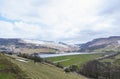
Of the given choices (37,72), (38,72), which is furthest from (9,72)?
(38,72)

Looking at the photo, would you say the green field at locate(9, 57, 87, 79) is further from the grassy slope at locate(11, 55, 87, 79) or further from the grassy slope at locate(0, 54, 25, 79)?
the grassy slope at locate(0, 54, 25, 79)

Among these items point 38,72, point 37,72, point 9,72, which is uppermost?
point 9,72

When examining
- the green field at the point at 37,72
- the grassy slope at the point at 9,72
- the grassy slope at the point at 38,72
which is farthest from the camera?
the grassy slope at the point at 38,72

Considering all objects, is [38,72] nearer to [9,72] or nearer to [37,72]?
[37,72]

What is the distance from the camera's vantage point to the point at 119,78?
199m

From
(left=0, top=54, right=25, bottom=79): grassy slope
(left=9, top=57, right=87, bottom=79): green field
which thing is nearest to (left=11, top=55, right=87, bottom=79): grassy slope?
(left=9, top=57, right=87, bottom=79): green field

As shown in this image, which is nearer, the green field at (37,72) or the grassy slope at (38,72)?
the green field at (37,72)

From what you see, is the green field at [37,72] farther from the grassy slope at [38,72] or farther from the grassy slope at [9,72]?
the grassy slope at [9,72]

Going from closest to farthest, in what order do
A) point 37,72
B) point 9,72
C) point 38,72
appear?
point 9,72
point 37,72
point 38,72

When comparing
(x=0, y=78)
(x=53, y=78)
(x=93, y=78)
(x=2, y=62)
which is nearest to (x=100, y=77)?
(x=93, y=78)

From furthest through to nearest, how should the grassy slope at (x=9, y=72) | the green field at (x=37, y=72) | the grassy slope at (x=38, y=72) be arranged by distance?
the grassy slope at (x=38, y=72) < the green field at (x=37, y=72) < the grassy slope at (x=9, y=72)

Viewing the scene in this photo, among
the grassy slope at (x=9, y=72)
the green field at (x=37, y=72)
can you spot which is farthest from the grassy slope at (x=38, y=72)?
the grassy slope at (x=9, y=72)

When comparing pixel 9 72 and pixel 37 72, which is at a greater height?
pixel 9 72

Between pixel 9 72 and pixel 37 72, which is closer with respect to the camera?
pixel 9 72
